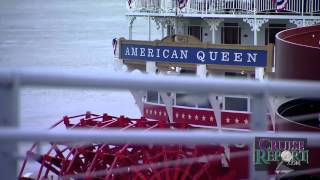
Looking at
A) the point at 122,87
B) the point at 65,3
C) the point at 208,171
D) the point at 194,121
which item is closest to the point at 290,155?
the point at 122,87

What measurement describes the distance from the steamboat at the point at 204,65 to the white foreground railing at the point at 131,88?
6.38m

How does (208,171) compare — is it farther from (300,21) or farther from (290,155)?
(290,155)

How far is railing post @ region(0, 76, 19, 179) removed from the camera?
4.88 feet

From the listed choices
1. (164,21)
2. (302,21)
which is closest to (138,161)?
(302,21)

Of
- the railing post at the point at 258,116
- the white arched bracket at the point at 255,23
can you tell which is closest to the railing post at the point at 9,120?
the railing post at the point at 258,116

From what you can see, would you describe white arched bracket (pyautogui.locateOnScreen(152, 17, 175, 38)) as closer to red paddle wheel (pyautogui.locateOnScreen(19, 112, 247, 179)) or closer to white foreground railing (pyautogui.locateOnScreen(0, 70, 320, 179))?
red paddle wheel (pyautogui.locateOnScreen(19, 112, 247, 179))

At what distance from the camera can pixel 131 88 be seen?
63.0 inches

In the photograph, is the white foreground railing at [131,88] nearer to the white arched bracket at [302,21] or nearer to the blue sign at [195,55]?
the blue sign at [195,55]

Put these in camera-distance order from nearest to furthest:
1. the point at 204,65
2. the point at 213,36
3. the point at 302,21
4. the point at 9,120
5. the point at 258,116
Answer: the point at 9,120
the point at 258,116
the point at 204,65
the point at 302,21
the point at 213,36

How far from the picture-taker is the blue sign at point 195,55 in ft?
39.0

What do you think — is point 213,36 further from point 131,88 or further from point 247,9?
point 131,88

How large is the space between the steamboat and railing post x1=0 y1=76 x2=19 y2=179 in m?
6.73

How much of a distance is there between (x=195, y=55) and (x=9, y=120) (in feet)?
35.6

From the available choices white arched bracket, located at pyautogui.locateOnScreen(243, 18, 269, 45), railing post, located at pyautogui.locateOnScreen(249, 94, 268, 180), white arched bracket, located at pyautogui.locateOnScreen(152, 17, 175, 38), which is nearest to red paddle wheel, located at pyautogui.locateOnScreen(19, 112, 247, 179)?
white arched bracket, located at pyautogui.locateOnScreen(243, 18, 269, 45)
